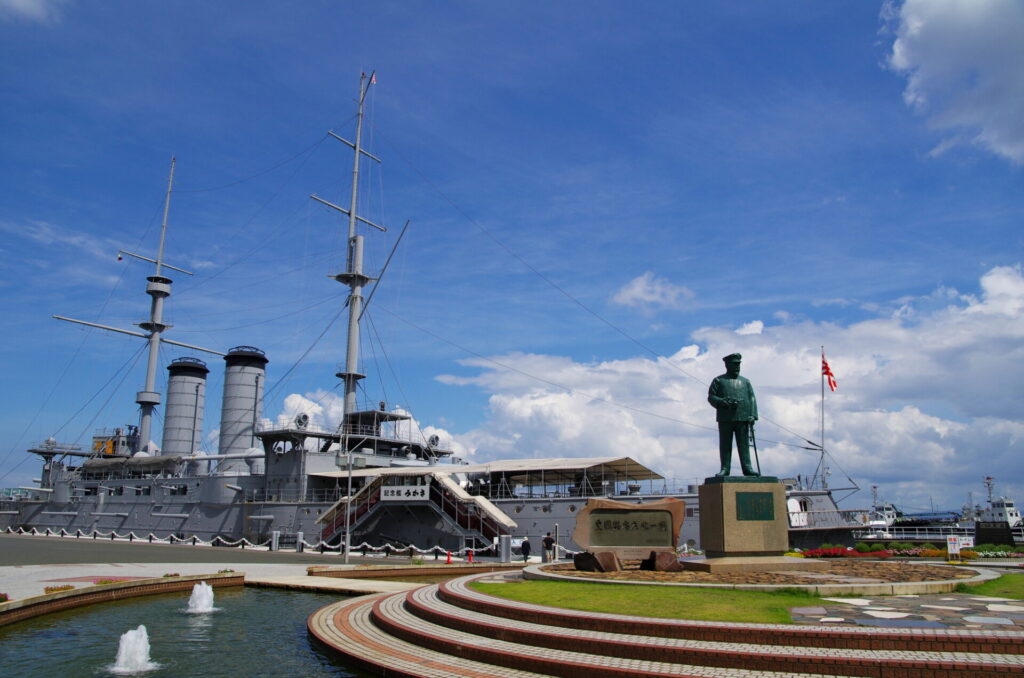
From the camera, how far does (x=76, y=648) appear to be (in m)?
11.8

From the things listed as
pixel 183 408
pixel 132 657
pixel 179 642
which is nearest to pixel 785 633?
pixel 132 657

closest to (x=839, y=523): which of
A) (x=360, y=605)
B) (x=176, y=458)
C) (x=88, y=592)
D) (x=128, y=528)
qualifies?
(x=360, y=605)

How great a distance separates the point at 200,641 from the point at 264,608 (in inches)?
163

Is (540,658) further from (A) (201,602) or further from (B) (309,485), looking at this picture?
(B) (309,485)

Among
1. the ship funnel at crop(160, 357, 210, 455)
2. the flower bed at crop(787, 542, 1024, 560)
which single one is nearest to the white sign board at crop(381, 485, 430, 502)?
the flower bed at crop(787, 542, 1024, 560)

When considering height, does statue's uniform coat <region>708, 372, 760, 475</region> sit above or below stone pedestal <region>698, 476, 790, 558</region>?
above

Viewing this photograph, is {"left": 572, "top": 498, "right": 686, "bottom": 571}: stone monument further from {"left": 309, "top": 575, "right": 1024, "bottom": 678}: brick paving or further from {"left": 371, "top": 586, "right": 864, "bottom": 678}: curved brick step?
{"left": 371, "top": 586, "right": 864, "bottom": 678}: curved brick step

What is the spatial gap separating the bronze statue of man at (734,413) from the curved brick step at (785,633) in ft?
27.3

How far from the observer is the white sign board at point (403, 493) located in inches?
1417

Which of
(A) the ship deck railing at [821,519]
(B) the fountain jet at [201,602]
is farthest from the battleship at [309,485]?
(B) the fountain jet at [201,602]

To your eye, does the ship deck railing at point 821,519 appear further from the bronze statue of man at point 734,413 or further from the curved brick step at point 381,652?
the curved brick step at point 381,652

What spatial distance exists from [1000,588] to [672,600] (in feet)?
22.2

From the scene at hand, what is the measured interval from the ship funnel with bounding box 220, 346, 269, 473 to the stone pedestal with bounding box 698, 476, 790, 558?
44.0 meters

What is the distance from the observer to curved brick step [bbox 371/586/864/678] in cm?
835
